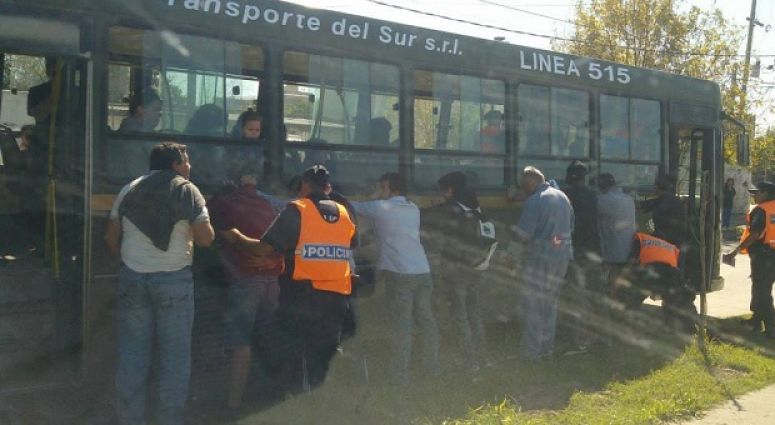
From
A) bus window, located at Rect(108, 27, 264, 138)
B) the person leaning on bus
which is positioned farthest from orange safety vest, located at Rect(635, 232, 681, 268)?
bus window, located at Rect(108, 27, 264, 138)

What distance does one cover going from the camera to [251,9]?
6.23 meters

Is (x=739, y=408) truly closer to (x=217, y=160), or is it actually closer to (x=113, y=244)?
(x=217, y=160)

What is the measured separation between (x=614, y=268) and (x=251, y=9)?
490cm

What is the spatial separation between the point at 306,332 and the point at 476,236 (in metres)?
1.91

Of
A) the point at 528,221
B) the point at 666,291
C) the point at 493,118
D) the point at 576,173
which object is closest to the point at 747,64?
the point at 666,291

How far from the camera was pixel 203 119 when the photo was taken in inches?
236

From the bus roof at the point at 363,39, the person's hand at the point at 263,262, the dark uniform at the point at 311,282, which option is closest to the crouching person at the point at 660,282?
the bus roof at the point at 363,39

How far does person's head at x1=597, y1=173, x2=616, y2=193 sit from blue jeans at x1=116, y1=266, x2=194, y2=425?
4971 mm

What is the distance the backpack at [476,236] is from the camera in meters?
7.08

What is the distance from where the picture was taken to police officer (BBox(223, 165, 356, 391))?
5.63 metres

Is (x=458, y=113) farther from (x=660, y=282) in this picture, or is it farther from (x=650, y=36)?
(x=650, y=36)

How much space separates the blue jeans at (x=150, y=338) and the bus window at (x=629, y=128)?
18.6 ft

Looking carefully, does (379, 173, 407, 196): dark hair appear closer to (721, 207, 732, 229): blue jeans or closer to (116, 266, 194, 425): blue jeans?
(116, 266, 194, 425): blue jeans

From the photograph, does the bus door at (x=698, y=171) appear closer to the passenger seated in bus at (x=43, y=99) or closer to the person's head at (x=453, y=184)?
the person's head at (x=453, y=184)
